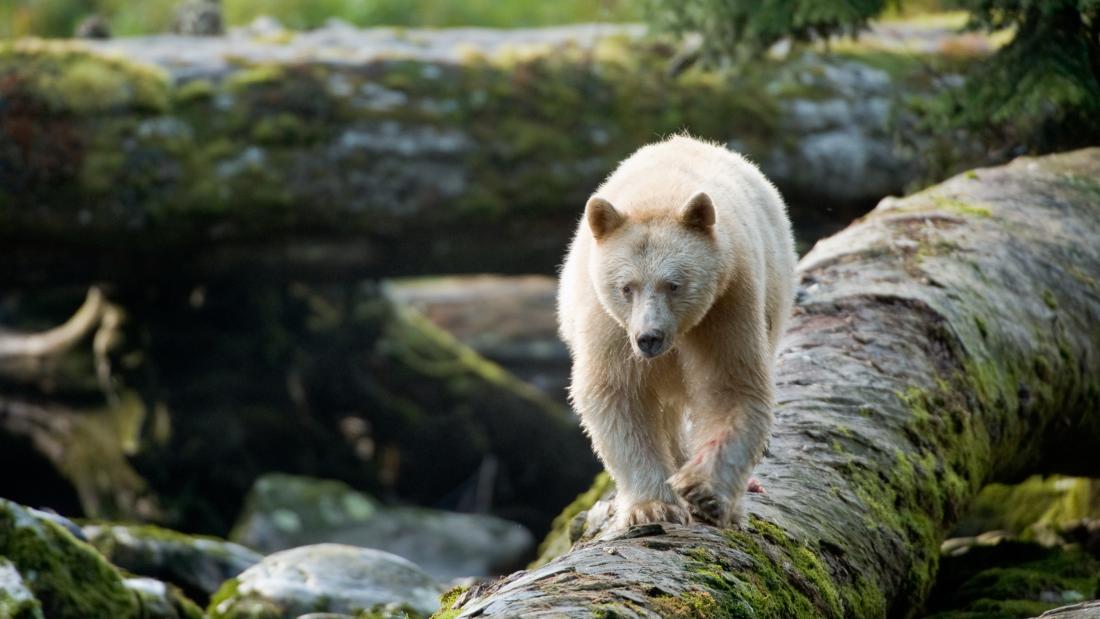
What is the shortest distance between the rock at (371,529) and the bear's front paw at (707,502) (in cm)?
881

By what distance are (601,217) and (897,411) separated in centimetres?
208

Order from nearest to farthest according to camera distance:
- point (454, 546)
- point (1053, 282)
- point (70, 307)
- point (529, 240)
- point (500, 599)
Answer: point (500, 599) → point (1053, 282) → point (529, 240) → point (454, 546) → point (70, 307)

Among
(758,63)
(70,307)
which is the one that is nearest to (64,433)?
(70,307)

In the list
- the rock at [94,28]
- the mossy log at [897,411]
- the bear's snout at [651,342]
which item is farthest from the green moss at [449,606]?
the rock at [94,28]

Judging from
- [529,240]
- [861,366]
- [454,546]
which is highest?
[861,366]

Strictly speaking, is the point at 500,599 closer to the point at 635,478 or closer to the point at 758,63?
the point at 635,478

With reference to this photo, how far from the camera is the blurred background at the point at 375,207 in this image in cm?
992

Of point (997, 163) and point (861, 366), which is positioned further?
point (997, 163)

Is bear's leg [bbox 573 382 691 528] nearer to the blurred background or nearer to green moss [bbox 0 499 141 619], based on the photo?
the blurred background

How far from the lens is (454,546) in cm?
1413

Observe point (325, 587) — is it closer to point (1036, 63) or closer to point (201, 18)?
point (1036, 63)

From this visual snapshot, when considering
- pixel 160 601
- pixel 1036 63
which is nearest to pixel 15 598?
pixel 160 601

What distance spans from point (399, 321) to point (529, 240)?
16.2 ft

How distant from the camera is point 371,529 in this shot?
46.7 feet
